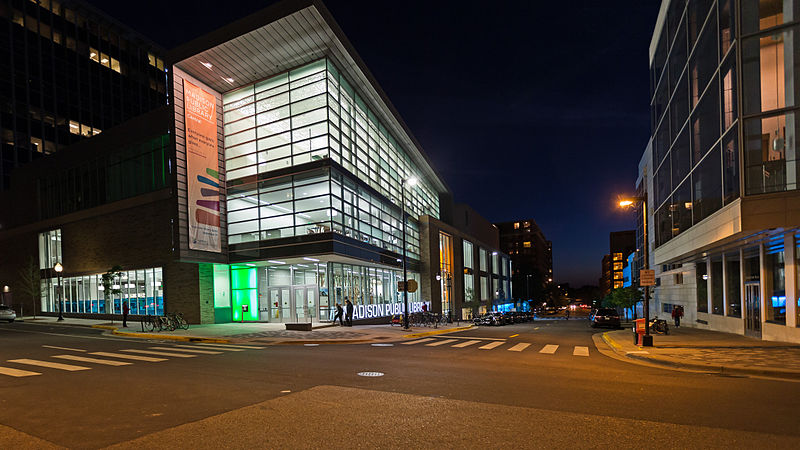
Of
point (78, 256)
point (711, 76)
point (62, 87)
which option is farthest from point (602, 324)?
point (62, 87)

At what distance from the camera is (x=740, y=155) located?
1725cm

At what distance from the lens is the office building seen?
2909 centimetres

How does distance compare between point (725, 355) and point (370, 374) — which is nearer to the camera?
point (370, 374)

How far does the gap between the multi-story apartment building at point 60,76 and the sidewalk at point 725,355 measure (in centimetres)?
7512

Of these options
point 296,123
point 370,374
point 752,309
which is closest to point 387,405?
point 370,374

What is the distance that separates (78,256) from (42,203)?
8.93 meters

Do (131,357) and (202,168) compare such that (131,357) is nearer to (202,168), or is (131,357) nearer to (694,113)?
(202,168)

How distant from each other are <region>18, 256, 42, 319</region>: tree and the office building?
3.35 metres

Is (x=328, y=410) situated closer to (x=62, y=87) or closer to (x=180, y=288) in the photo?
(x=180, y=288)

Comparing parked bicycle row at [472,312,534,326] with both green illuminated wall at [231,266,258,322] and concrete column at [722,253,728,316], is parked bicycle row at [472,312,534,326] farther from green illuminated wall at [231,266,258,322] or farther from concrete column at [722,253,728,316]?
green illuminated wall at [231,266,258,322]

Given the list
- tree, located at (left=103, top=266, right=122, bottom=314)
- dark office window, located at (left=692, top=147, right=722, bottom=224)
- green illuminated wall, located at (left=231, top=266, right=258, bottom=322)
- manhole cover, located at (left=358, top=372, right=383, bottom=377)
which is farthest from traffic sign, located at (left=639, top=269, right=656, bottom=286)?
tree, located at (left=103, top=266, right=122, bottom=314)

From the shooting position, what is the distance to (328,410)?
7.68 meters

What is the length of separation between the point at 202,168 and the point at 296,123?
698 centimetres

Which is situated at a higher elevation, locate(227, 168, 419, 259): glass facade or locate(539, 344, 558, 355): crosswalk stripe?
locate(227, 168, 419, 259): glass facade
